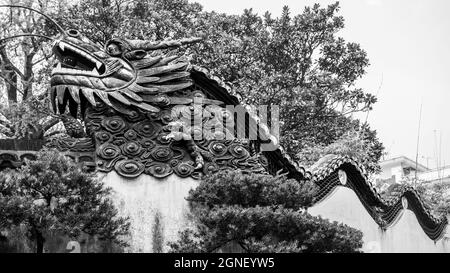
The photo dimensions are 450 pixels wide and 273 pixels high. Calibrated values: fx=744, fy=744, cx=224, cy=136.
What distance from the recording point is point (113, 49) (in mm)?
10945

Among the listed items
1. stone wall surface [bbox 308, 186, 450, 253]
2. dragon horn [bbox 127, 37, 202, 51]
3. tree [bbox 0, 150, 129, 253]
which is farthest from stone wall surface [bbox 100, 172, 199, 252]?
stone wall surface [bbox 308, 186, 450, 253]

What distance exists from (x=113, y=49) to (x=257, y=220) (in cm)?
336

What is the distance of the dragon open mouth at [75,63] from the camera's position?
10.6 m

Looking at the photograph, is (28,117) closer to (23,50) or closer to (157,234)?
(23,50)

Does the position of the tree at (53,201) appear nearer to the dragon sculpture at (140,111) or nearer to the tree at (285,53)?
the dragon sculpture at (140,111)

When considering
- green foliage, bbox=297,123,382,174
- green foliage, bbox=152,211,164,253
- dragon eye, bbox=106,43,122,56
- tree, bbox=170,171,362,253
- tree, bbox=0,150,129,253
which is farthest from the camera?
green foliage, bbox=297,123,382,174

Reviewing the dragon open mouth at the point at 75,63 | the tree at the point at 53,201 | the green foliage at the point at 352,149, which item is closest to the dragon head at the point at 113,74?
the dragon open mouth at the point at 75,63

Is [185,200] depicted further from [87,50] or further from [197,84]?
[87,50]

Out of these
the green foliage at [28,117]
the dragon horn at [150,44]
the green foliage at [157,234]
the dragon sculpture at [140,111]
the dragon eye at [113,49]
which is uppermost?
the green foliage at [28,117]

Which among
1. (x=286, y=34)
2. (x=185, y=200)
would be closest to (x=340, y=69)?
(x=286, y=34)

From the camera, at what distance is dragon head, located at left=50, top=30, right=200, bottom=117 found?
34.5 ft

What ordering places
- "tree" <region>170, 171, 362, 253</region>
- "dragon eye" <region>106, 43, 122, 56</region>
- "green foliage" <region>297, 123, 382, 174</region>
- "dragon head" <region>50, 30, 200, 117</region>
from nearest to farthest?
1. "tree" <region>170, 171, 362, 253</region>
2. "dragon head" <region>50, 30, 200, 117</region>
3. "dragon eye" <region>106, 43, 122, 56</region>
4. "green foliage" <region>297, 123, 382, 174</region>

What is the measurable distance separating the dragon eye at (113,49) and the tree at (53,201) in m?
2.03

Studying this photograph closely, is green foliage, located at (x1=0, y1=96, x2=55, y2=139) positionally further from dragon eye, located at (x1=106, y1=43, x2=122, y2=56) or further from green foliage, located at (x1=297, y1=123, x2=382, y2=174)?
dragon eye, located at (x1=106, y1=43, x2=122, y2=56)
